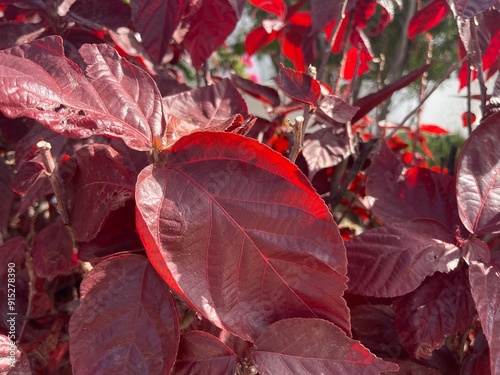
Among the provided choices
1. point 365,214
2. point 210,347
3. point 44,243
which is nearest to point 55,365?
point 44,243

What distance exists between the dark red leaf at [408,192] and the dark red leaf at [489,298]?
91 millimetres

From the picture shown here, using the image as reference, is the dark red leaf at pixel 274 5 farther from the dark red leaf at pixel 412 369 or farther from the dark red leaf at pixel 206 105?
the dark red leaf at pixel 412 369

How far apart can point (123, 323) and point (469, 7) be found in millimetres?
404

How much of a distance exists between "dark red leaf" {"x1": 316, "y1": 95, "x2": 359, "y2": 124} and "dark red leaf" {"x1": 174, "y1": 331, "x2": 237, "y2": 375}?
26 cm

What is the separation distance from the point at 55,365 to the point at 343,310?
364mm

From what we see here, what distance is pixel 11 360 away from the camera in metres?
0.45

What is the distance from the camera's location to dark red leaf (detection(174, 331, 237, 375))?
427 mm

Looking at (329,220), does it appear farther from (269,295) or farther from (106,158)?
(106,158)

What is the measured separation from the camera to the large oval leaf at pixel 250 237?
0.40m

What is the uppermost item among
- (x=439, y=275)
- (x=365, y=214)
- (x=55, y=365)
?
(x=439, y=275)

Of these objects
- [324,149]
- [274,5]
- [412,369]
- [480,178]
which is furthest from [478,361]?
[274,5]

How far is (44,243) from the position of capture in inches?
20.8

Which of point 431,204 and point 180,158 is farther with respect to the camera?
point 431,204

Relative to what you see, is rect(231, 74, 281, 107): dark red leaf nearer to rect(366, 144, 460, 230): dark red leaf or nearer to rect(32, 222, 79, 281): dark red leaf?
rect(366, 144, 460, 230): dark red leaf
